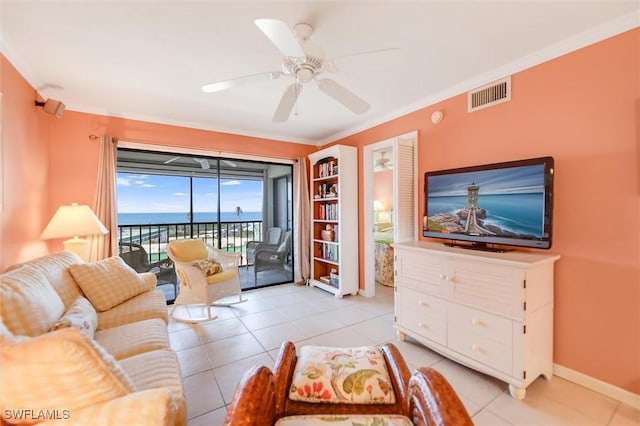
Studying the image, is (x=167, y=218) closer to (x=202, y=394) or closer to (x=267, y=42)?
(x=202, y=394)

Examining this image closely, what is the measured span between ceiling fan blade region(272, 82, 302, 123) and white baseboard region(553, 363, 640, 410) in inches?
109

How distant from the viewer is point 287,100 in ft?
6.54

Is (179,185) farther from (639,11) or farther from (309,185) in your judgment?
(639,11)

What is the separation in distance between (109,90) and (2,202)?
134cm

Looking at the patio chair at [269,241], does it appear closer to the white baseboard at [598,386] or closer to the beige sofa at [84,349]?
the beige sofa at [84,349]

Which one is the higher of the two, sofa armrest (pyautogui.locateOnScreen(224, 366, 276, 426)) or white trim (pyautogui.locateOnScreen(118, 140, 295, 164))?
white trim (pyautogui.locateOnScreen(118, 140, 295, 164))

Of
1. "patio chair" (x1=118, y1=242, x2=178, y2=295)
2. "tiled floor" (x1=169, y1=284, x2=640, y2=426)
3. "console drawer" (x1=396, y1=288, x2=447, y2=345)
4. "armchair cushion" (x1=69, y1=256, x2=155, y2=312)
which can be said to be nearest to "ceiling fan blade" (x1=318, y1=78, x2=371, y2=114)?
"console drawer" (x1=396, y1=288, x2=447, y2=345)

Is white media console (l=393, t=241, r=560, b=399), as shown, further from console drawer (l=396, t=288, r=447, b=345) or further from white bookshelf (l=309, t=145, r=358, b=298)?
white bookshelf (l=309, t=145, r=358, b=298)

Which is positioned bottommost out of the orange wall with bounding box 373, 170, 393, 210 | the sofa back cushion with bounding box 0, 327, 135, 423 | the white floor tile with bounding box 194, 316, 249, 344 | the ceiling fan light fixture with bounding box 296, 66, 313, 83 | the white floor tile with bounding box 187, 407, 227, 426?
the white floor tile with bounding box 187, 407, 227, 426

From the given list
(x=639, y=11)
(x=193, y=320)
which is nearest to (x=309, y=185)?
(x=193, y=320)

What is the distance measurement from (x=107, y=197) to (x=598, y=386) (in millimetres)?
4633

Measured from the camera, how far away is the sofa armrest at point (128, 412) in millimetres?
813

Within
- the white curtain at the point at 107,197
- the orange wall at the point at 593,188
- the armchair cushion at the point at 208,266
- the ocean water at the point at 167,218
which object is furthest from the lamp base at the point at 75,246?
the orange wall at the point at 593,188

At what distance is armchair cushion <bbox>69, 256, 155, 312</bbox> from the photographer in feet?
6.34
